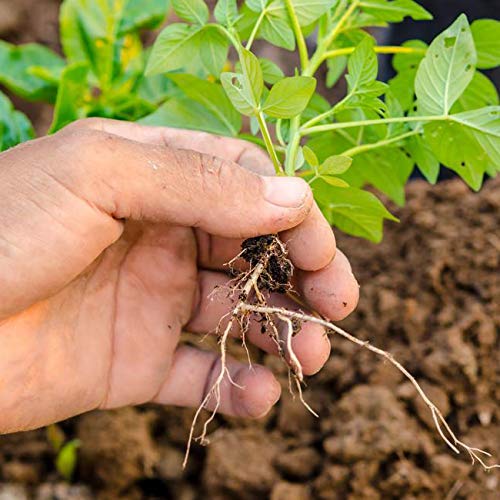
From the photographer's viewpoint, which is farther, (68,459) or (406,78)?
(68,459)

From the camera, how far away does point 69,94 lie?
1461 millimetres

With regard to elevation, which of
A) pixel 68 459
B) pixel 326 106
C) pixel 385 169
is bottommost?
pixel 68 459

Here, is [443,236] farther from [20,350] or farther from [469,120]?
[20,350]

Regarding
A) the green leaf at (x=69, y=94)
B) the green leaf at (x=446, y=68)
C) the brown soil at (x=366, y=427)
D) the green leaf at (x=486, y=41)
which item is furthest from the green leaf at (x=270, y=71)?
the brown soil at (x=366, y=427)

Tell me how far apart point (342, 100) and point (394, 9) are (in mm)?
207

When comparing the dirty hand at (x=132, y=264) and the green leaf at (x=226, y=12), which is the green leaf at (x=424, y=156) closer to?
the dirty hand at (x=132, y=264)

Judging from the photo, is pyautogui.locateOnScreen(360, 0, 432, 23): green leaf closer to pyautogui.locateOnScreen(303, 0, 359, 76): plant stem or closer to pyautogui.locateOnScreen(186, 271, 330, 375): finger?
pyautogui.locateOnScreen(303, 0, 359, 76): plant stem

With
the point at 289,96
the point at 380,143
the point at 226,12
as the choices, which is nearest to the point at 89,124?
the point at 226,12

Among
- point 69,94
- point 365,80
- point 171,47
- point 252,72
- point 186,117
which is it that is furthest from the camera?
point 69,94

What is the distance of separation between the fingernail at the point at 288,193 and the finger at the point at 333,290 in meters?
0.16

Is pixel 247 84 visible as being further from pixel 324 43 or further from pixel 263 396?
pixel 263 396

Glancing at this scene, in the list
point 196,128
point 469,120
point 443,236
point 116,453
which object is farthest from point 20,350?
point 443,236

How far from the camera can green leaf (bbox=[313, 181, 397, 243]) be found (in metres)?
1.20

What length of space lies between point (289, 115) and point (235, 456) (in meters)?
0.85
